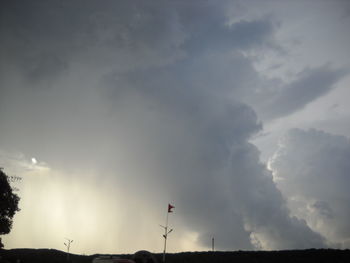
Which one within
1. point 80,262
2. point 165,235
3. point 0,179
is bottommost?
point 80,262

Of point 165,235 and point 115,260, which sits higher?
point 165,235

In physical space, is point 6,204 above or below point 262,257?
above

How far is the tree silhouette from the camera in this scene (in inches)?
2414

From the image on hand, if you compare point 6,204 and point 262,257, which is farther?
point 262,257

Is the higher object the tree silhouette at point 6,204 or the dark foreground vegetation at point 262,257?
the tree silhouette at point 6,204

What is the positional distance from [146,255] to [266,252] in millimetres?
43557

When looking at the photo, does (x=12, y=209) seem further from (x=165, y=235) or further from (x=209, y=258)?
(x=209, y=258)

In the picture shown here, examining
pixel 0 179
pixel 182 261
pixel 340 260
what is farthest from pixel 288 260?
pixel 0 179

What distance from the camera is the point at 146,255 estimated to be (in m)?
36.2

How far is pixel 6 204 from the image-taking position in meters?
61.8

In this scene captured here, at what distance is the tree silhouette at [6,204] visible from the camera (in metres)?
61.3

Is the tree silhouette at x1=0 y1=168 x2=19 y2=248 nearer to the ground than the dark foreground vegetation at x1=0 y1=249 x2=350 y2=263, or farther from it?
farther from it

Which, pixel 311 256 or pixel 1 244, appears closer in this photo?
pixel 1 244

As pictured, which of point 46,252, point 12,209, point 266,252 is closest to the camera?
point 12,209
